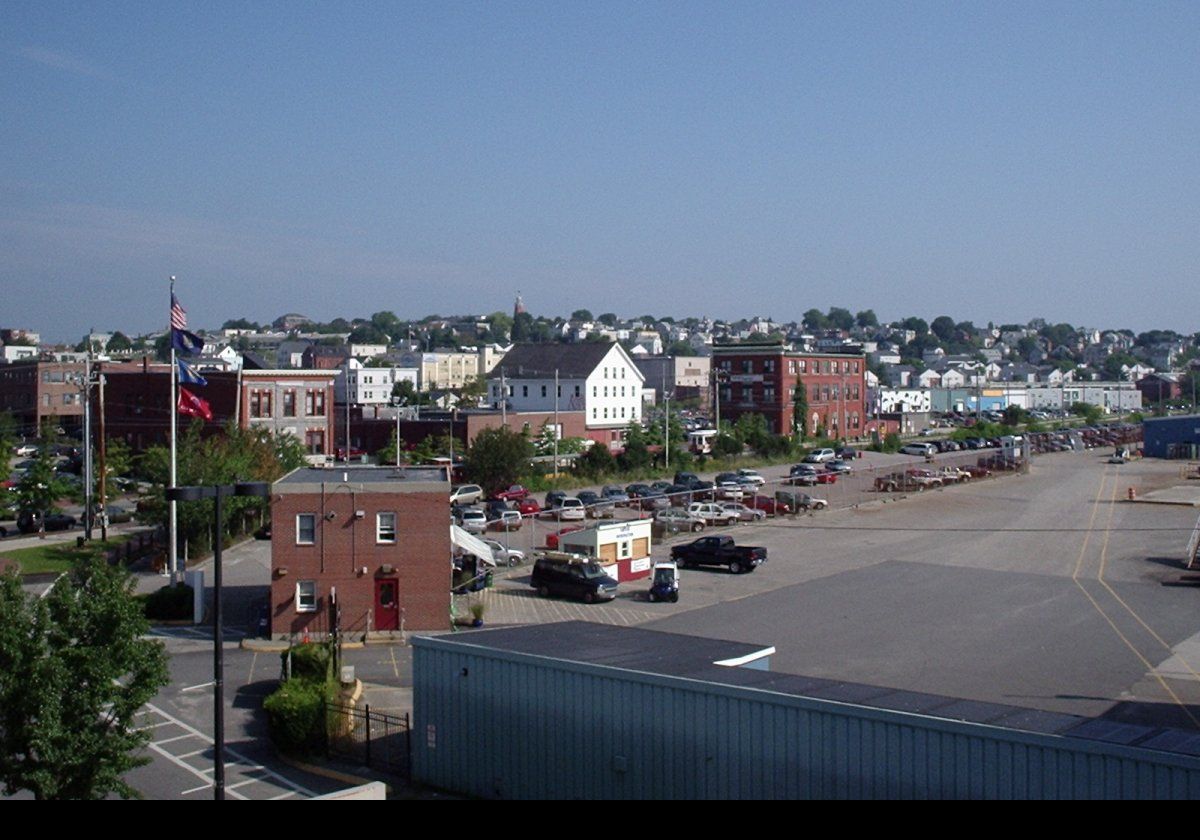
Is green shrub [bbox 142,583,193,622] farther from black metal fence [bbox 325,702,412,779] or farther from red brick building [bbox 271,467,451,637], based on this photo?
black metal fence [bbox 325,702,412,779]

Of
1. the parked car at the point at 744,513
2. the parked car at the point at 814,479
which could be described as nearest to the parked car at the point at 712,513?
the parked car at the point at 744,513

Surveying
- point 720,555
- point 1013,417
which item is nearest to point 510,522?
point 720,555

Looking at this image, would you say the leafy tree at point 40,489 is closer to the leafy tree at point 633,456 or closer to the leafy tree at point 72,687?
the leafy tree at point 633,456

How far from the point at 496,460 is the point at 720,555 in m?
22.4

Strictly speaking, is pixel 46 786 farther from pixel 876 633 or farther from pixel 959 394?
pixel 959 394

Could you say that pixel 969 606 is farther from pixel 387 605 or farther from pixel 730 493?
pixel 730 493

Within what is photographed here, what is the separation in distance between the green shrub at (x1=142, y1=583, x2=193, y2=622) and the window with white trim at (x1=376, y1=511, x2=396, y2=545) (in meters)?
6.75

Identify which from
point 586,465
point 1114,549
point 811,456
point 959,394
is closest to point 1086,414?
point 959,394

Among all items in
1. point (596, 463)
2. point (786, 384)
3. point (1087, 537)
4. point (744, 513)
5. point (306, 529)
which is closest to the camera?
point (306, 529)

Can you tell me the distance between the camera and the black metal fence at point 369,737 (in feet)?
64.3

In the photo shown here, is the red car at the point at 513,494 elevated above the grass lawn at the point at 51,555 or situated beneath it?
elevated above

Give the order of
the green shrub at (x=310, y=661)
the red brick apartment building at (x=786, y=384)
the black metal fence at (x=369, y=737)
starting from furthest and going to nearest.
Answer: the red brick apartment building at (x=786, y=384) < the green shrub at (x=310, y=661) < the black metal fence at (x=369, y=737)

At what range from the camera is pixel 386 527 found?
30.5 meters

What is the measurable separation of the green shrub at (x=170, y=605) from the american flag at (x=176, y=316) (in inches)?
309
